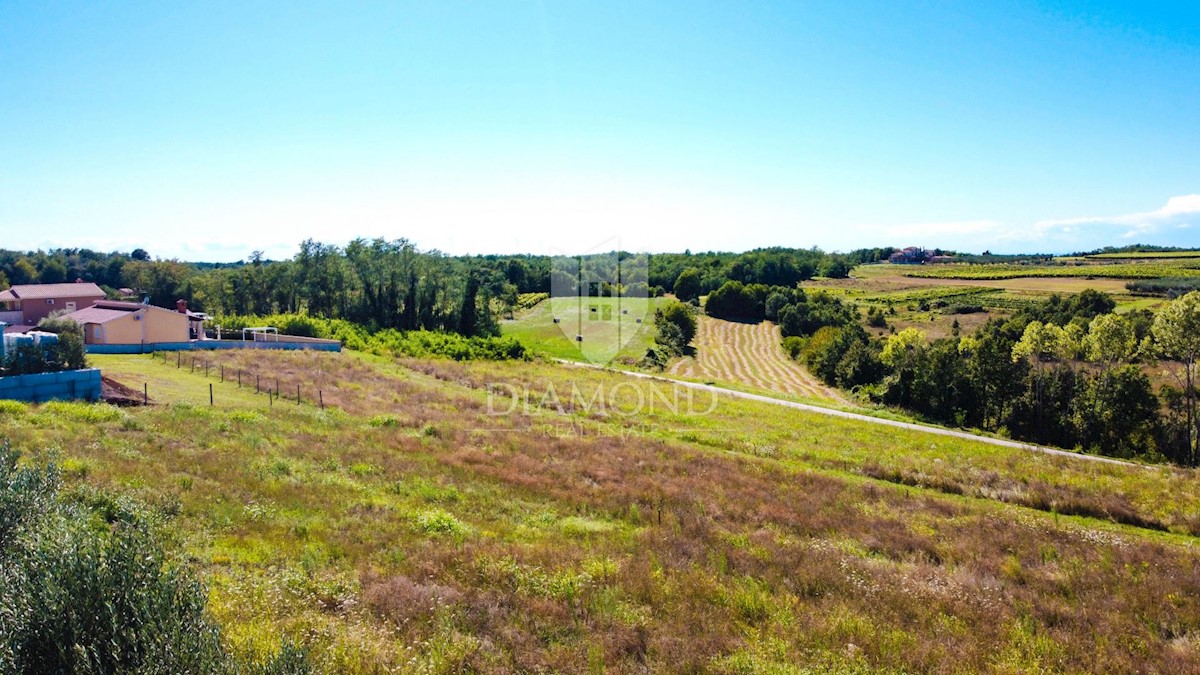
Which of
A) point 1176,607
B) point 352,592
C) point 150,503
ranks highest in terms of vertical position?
point 150,503

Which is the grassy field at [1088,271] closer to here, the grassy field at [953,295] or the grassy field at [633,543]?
the grassy field at [953,295]

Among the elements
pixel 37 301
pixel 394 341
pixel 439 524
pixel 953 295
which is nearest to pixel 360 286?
pixel 394 341

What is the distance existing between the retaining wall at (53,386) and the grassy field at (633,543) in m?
3.05

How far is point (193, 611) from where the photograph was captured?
6031mm

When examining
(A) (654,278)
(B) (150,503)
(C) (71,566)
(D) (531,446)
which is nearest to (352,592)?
(C) (71,566)

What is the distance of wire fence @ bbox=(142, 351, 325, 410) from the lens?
27.0 meters

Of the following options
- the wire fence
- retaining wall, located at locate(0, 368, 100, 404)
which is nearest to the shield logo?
the wire fence

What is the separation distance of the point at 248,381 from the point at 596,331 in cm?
3759

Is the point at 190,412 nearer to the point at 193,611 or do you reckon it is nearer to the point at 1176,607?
the point at 193,611

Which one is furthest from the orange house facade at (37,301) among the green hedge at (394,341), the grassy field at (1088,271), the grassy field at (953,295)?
the grassy field at (1088,271)

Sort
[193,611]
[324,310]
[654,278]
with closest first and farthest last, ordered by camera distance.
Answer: [193,611], [324,310], [654,278]

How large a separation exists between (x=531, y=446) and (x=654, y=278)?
99.3 meters

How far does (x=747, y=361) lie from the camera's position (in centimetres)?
7288

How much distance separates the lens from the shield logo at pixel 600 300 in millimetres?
54094
